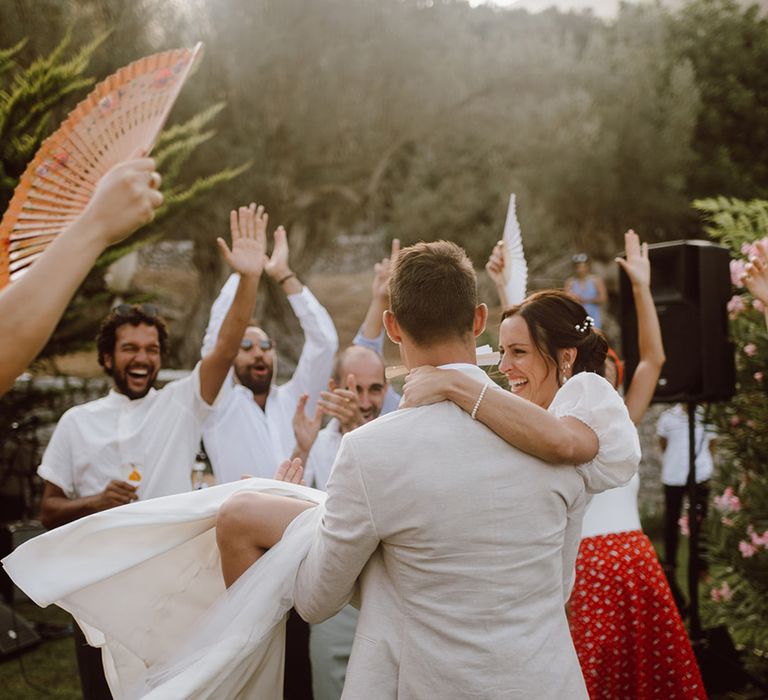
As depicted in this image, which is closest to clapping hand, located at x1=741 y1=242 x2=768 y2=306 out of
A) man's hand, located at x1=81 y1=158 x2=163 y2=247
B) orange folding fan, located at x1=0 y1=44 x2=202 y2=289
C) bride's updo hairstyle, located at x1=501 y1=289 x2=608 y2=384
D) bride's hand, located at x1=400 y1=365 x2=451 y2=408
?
bride's updo hairstyle, located at x1=501 y1=289 x2=608 y2=384

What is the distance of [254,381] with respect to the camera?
15.6ft

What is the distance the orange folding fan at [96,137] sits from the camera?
6.85 ft

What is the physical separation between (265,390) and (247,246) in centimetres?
143

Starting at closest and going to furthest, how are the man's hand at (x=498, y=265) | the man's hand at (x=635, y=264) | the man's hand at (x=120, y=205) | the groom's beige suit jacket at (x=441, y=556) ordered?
the man's hand at (x=120, y=205), the groom's beige suit jacket at (x=441, y=556), the man's hand at (x=498, y=265), the man's hand at (x=635, y=264)

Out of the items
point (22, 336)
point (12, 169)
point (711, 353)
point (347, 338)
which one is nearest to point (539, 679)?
point (22, 336)

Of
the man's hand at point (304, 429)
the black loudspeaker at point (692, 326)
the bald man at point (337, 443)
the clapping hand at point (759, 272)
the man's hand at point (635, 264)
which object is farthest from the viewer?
the black loudspeaker at point (692, 326)

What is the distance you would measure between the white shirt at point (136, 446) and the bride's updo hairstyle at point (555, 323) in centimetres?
143

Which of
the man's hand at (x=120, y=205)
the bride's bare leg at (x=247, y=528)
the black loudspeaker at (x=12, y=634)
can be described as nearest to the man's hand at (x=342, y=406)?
the bride's bare leg at (x=247, y=528)

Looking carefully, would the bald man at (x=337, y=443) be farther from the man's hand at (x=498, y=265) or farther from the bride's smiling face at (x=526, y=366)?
the man's hand at (x=498, y=265)

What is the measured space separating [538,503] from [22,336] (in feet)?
3.79

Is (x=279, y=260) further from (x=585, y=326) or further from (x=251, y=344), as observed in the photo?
(x=585, y=326)

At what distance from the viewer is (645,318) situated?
4176mm

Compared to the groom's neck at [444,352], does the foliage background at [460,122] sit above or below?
above

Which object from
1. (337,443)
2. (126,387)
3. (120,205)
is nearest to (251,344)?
(337,443)
